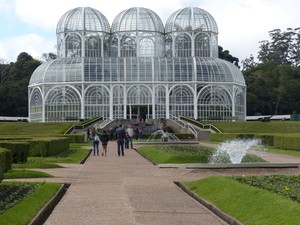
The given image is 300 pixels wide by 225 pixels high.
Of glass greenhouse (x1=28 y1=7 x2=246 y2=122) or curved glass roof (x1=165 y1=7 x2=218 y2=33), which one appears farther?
curved glass roof (x1=165 y1=7 x2=218 y2=33)

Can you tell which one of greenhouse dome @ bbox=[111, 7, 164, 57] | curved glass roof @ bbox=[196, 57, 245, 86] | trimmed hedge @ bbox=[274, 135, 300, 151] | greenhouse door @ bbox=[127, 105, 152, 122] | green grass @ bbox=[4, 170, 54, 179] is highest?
greenhouse dome @ bbox=[111, 7, 164, 57]

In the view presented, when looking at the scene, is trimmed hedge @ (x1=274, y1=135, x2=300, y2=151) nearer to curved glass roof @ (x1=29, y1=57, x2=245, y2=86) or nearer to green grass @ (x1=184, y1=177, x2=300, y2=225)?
green grass @ (x1=184, y1=177, x2=300, y2=225)

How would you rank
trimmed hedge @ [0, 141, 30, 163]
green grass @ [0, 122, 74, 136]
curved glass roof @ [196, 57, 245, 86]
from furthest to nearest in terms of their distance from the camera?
1. curved glass roof @ [196, 57, 245, 86]
2. green grass @ [0, 122, 74, 136]
3. trimmed hedge @ [0, 141, 30, 163]

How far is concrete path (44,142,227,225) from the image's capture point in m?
14.2

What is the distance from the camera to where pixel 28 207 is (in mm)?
14773

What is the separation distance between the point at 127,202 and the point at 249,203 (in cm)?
349

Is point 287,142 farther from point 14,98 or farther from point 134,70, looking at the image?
point 14,98

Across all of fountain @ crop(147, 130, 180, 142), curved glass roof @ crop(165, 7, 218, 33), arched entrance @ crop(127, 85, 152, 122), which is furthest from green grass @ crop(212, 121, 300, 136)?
curved glass roof @ crop(165, 7, 218, 33)

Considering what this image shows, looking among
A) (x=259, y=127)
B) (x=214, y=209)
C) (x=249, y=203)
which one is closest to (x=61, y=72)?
(x=259, y=127)

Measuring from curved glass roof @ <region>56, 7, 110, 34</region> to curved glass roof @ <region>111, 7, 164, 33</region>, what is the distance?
2.06 meters

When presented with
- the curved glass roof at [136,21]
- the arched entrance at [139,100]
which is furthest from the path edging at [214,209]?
the curved glass roof at [136,21]

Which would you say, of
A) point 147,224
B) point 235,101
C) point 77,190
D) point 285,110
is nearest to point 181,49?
point 235,101

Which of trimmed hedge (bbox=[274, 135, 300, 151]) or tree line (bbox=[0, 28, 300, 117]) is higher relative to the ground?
tree line (bbox=[0, 28, 300, 117])

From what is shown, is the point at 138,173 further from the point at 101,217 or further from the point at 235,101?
the point at 235,101
